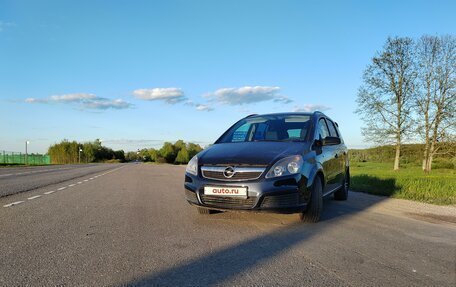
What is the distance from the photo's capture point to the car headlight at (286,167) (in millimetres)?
5047

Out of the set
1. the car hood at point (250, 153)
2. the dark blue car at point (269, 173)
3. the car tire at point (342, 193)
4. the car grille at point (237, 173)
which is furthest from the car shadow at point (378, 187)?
the car grille at point (237, 173)

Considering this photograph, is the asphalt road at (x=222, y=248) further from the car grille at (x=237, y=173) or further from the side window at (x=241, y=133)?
the side window at (x=241, y=133)

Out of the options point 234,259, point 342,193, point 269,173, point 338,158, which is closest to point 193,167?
point 269,173

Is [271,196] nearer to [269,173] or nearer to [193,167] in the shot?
[269,173]

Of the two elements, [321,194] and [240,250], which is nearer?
[240,250]

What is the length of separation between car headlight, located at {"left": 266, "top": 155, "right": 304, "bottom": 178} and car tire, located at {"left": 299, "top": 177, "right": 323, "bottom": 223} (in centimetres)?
49

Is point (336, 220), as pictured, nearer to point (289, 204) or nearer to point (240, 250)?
point (289, 204)

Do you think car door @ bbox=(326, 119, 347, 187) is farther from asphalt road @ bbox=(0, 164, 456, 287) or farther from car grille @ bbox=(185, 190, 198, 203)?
car grille @ bbox=(185, 190, 198, 203)

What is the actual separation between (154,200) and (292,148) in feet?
13.1

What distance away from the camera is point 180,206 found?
23.9ft

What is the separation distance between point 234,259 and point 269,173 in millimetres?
1611

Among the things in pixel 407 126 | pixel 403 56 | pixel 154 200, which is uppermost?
pixel 403 56

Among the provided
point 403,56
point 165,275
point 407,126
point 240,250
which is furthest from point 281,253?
point 403,56

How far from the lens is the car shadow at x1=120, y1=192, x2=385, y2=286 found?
309 cm
